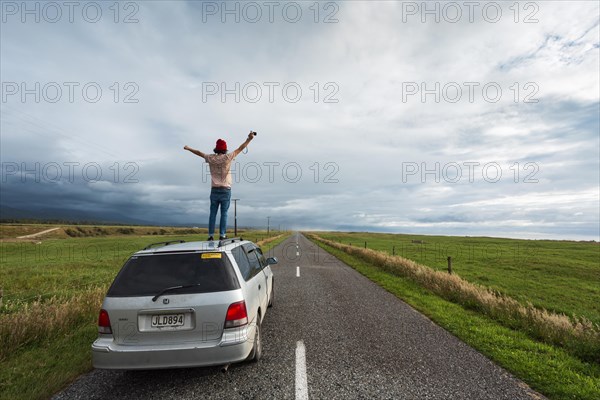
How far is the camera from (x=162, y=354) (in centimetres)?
360

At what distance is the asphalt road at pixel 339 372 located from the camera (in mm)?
3727

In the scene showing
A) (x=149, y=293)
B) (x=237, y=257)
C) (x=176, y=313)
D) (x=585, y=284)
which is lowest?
(x=585, y=284)

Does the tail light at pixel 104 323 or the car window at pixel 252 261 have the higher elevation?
the car window at pixel 252 261

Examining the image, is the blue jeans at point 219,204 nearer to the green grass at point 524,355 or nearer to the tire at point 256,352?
the tire at point 256,352

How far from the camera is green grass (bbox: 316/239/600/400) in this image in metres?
4.03

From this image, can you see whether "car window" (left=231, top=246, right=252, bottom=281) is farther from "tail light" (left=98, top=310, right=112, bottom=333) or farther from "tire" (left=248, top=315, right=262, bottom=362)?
"tail light" (left=98, top=310, right=112, bottom=333)

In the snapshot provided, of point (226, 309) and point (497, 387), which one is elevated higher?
point (226, 309)

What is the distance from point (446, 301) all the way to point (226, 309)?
8160 millimetres

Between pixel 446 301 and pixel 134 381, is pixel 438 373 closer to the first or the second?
pixel 134 381

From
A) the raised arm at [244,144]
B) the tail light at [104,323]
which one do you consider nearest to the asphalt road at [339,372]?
the tail light at [104,323]

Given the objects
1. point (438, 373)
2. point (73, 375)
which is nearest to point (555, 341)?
point (438, 373)

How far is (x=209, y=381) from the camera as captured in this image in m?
4.02

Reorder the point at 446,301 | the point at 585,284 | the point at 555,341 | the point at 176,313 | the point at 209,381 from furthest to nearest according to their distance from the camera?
the point at 585,284 → the point at 446,301 → the point at 555,341 → the point at 209,381 → the point at 176,313

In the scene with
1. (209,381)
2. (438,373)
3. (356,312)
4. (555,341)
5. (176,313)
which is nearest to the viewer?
(176,313)
